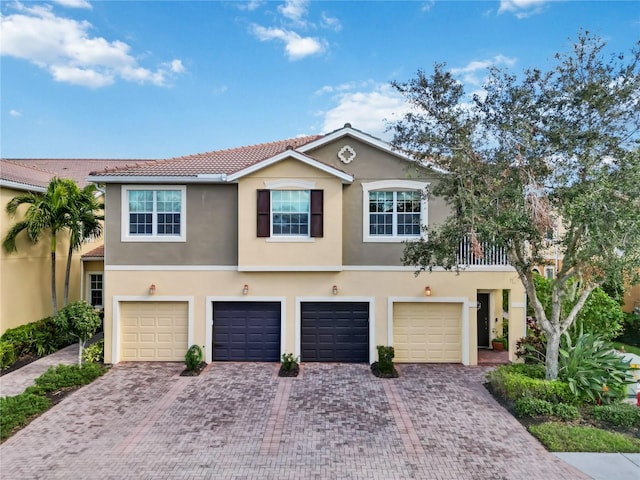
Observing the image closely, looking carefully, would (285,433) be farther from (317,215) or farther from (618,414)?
(618,414)

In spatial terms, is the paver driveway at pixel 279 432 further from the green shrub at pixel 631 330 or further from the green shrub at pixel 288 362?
the green shrub at pixel 631 330

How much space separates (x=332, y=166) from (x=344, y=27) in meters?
5.46

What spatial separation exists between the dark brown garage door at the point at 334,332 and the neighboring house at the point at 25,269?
37.7 feet

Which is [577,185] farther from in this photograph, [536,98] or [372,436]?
[372,436]

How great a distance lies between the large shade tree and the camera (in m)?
8.33

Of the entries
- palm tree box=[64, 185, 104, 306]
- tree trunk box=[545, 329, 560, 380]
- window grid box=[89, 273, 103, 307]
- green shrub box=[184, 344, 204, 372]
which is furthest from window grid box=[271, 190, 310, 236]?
window grid box=[89, 273, 103, 307]

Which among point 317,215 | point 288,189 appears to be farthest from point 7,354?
point 317,215

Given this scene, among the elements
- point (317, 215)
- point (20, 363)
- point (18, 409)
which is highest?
point (317, 215)

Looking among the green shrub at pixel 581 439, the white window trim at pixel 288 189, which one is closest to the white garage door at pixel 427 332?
the white window trim at pixel 288 189

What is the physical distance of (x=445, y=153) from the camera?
9922mm

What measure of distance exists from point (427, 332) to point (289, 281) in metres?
5.45

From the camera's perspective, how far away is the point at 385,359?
488 inches

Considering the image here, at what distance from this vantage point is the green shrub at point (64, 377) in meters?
10.8

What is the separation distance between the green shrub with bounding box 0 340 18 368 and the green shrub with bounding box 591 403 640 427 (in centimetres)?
1833
